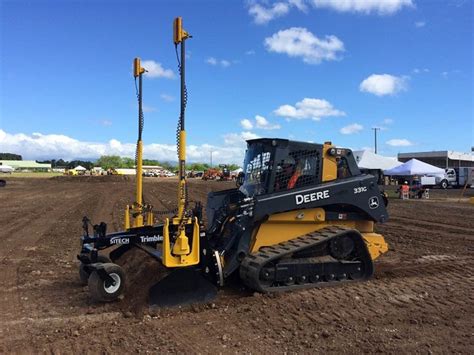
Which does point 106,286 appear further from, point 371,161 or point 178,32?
point 371,161

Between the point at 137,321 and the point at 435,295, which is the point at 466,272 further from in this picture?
the point at 137,321

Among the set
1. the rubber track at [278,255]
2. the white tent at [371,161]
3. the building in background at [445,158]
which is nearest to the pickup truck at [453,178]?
the white tent at [371,161]

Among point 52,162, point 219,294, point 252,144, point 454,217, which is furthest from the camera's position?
point 52,162

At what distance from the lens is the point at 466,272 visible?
7871mm

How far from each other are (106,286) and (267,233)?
2.35 m

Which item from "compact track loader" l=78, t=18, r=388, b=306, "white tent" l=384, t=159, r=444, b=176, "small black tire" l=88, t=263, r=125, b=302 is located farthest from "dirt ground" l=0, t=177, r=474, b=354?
"white tent" l=384, t=159, r=444, b=176

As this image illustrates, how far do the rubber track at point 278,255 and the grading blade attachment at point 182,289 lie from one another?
51 centimetres

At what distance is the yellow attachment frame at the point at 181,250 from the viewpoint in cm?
577

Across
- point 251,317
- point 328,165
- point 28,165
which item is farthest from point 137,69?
point 28,165

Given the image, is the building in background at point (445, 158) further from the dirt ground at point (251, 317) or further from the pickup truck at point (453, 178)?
the dirt ground at point (251, 317)

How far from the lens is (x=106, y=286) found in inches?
227

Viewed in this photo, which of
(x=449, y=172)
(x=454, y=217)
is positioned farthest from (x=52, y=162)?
(x=454, y=217)

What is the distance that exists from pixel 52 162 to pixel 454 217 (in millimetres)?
194607

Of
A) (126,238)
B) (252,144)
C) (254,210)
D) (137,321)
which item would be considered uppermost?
(252,144)
